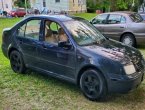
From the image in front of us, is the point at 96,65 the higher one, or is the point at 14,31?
the point at 14,31

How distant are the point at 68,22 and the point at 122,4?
42319 mm

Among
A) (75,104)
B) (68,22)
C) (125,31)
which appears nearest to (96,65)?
(75,104)

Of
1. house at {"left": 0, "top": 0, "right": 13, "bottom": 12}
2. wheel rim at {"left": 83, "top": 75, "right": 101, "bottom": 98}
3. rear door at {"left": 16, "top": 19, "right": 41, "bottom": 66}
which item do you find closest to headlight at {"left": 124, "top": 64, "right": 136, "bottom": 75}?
wheel rim at {"left": 83, "top": 75, "right": 101, "bottom": 98}

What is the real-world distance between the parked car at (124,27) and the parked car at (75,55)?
4791mm

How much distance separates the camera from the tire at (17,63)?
7.05m

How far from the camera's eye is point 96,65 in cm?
534

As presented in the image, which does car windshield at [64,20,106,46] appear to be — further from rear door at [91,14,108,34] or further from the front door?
rear door at [91,14,108,34]

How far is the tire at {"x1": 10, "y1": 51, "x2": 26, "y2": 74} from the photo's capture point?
23.1ft

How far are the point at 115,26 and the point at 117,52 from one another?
6512 mm

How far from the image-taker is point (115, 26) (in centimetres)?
1194

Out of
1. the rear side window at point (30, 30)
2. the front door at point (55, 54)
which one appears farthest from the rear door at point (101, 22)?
the front door at point (55, 54)

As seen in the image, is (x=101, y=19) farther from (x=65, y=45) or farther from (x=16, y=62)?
(x=65, y=45)

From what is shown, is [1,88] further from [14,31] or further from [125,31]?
[125,31]

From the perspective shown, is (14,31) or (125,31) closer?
(14,31)
